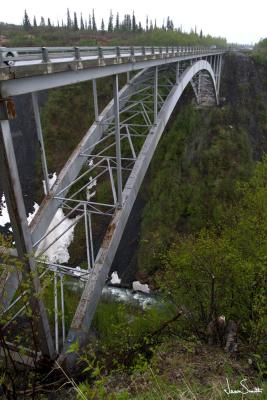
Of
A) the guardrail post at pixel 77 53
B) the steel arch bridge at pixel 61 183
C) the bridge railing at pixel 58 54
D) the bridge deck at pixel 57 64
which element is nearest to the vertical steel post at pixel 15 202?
the steel arch bridge at pixel 61 183

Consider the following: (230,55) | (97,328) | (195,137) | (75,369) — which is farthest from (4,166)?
(230,55)

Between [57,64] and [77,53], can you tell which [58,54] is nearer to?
[77,53]

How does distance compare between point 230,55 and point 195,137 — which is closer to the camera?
point 195,137

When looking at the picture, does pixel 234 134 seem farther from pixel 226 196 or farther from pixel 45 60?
pixel 45 60

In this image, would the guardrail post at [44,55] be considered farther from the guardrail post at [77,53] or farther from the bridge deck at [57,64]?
the guardrail post at [77,53]

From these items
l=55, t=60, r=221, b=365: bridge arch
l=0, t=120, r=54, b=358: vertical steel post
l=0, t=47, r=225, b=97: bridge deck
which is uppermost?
l=0, t=47, r=225, b=97: bridge deck

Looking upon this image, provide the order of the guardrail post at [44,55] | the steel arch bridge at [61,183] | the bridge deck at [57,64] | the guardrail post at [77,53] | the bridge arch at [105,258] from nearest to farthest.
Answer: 1. the bridge deck at [57,64]
2. the steel arch bridge at [61,183]
3. the guardrail post at [44,55]
4. the guardrail post at [77,53]
5. the bridge arch at [105,258]

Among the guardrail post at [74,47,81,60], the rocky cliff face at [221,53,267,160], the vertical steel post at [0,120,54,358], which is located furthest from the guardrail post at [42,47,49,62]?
the rocky cliff face at [221,53,267,160]

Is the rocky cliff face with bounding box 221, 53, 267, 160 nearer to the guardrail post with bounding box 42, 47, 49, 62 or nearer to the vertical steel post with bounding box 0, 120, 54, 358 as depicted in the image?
the guardrail post with bounding box 42, 47, 49, 62

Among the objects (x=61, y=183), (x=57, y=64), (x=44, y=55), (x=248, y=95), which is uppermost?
(x=44, y=55)

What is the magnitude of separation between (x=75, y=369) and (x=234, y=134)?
2998cm

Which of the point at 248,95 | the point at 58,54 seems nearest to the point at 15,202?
the point at 58,54

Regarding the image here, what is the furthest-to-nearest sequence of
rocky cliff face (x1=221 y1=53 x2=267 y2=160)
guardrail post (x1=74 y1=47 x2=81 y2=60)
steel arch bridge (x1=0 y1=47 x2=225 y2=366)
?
rocky cliff face (x1=221 y1=53 x2=267 y2=160) → guardrail post (x1=74 y1=47 x2=81 y2=60) → steel arch bridge (x1=0 y1=47 x2=225 y2=366)

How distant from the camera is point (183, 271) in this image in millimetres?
9977
